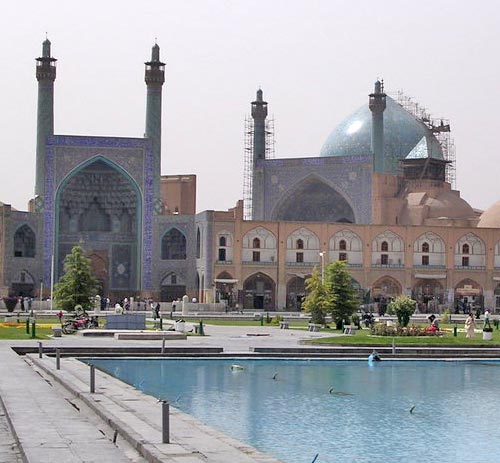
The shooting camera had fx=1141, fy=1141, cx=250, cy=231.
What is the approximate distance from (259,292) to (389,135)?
42.1 ft

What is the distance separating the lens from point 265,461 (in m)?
8.65

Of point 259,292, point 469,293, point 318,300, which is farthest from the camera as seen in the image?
point 469,293

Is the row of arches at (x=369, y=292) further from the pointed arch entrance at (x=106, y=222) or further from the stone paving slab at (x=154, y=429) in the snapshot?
the stone paving slab at (x=154, y=429)

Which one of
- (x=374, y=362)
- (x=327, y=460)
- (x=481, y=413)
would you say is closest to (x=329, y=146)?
(x=374, y=362)

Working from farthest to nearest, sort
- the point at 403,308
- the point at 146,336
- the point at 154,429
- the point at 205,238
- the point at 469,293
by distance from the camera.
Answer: the point at 469,293 < the point at 205,238 < the point at 403,308 < the point at 146,336 < the point at 154,429

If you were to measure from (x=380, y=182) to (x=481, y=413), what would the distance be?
37.4 m

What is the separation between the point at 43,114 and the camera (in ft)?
158

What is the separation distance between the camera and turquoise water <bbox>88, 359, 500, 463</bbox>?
1135 centimetres

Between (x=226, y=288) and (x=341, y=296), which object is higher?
(x=226, y=288)

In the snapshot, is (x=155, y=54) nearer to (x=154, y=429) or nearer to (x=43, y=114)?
(x=43, y=114)

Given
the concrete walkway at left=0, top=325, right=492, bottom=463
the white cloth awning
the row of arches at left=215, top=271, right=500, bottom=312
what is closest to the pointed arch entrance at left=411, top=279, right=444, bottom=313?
the row of arches at left=215, top=271, right=500, bottom=312

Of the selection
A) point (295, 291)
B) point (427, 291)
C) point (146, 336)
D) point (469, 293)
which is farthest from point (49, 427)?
point (469, 293)

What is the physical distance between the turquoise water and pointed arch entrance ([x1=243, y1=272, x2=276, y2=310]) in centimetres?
2701

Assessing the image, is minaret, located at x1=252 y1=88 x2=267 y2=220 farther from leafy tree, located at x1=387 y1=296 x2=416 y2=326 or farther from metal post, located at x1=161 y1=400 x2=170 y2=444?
metal post, located at x1=161 y1=400 x2=170 y2=444
